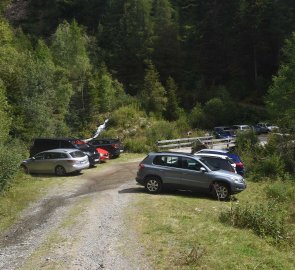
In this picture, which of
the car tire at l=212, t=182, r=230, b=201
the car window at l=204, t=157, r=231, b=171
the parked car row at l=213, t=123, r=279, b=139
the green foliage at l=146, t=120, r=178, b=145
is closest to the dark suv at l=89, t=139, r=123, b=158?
the green foliage at l=146, t=120, r=178, b=145

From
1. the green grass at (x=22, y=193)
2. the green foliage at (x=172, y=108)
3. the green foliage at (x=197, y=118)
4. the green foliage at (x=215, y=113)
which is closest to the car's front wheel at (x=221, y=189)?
the green grass at (x=22, y=193)

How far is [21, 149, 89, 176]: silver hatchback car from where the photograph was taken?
25.4 metres

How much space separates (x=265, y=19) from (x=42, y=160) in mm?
46126

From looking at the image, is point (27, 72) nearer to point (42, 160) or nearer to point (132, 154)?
point (132, 154)

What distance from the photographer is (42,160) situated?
26016 millimetres

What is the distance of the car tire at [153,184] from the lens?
19.2 meters

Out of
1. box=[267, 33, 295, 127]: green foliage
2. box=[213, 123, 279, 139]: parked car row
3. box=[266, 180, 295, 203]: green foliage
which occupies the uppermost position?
box=[267, 33, 295, 127]: green foliage

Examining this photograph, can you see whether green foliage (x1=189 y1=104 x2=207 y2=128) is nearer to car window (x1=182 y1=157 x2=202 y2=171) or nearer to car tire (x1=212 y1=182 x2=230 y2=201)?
car window (x1=182 y1=157 x2=202 y2=171)

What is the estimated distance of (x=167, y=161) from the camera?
19.3m

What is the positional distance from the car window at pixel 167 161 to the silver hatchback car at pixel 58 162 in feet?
24.7

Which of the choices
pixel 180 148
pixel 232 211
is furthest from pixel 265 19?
pixel 232 211

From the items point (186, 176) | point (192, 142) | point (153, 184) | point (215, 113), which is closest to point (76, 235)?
point (153, 184)

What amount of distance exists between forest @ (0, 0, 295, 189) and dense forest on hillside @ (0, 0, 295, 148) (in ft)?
0.45

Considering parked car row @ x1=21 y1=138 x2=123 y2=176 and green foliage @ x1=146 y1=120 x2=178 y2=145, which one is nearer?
parked car row @ x1=21 y1=138 x2=123 y2=176
